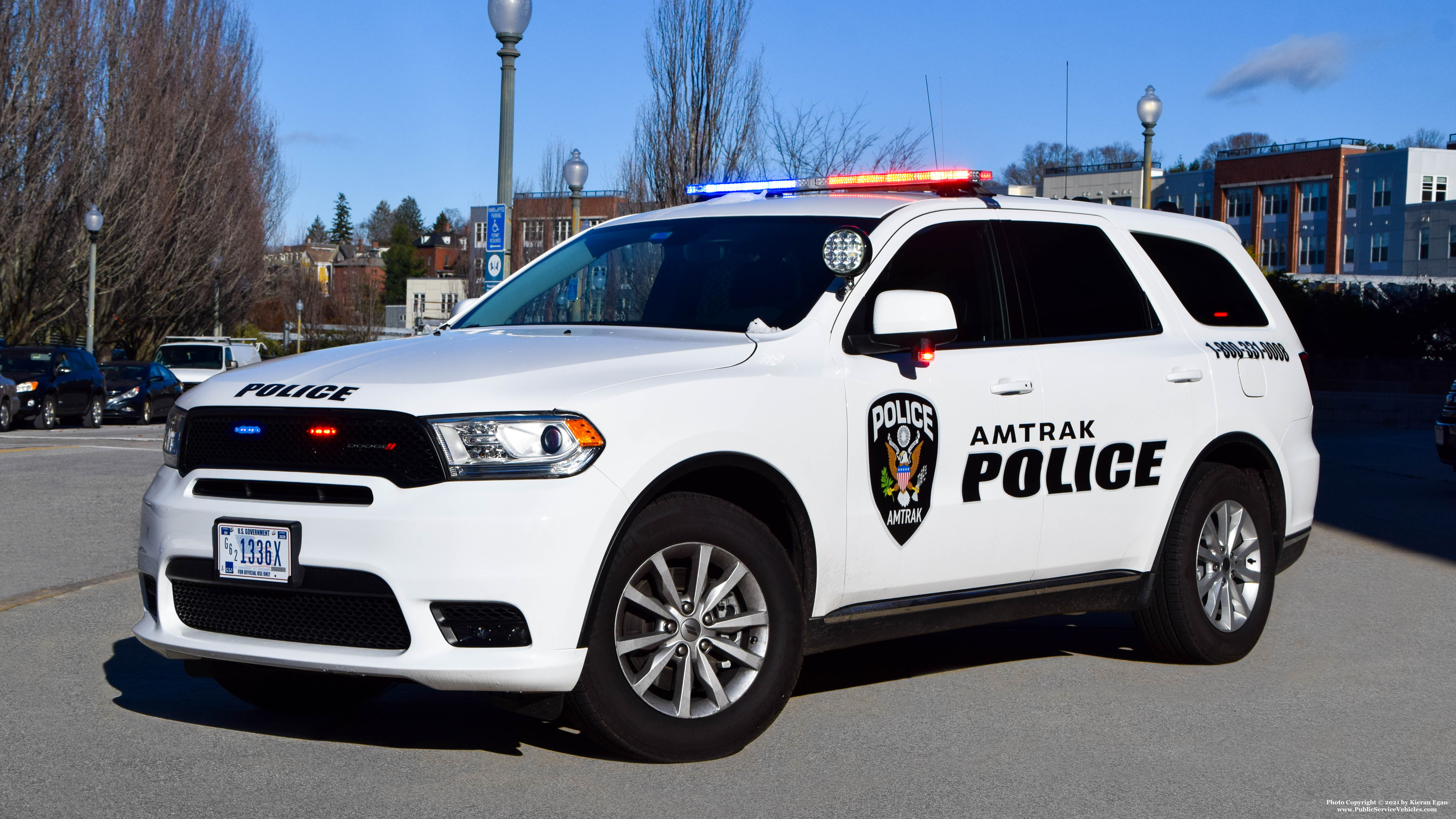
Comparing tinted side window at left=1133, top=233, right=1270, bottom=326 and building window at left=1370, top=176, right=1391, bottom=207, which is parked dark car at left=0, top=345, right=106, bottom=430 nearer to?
tinted side window at left=1133, top=233, right=1270, bottom=326

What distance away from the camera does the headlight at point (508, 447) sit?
4.56 metres

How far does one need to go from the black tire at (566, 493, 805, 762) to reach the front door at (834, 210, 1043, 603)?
387 millimetres

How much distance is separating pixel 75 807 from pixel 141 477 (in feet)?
38.8

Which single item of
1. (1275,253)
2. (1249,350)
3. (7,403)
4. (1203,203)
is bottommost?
(7,403)

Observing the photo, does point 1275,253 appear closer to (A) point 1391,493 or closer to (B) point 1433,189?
(B) point 1433,189

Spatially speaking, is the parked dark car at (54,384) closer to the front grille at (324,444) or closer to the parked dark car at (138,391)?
the parked dark car at (138,391)

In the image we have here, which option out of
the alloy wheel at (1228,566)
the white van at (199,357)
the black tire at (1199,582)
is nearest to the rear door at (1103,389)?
the black tire at (1199,582)

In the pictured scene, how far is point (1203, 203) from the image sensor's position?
109688 mm

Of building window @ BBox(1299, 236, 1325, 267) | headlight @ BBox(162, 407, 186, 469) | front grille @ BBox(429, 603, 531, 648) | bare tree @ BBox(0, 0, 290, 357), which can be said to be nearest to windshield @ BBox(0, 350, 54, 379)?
bare tree @ BBox(0, 0, 290, 357)

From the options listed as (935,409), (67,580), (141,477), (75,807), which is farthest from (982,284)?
(141,477)

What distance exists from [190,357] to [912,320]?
34.3 metres

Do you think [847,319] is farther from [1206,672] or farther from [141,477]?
[141,477]

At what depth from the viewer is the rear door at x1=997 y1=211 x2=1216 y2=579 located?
6.10 m

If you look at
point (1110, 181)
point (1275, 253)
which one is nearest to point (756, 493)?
point (1275, 253)
